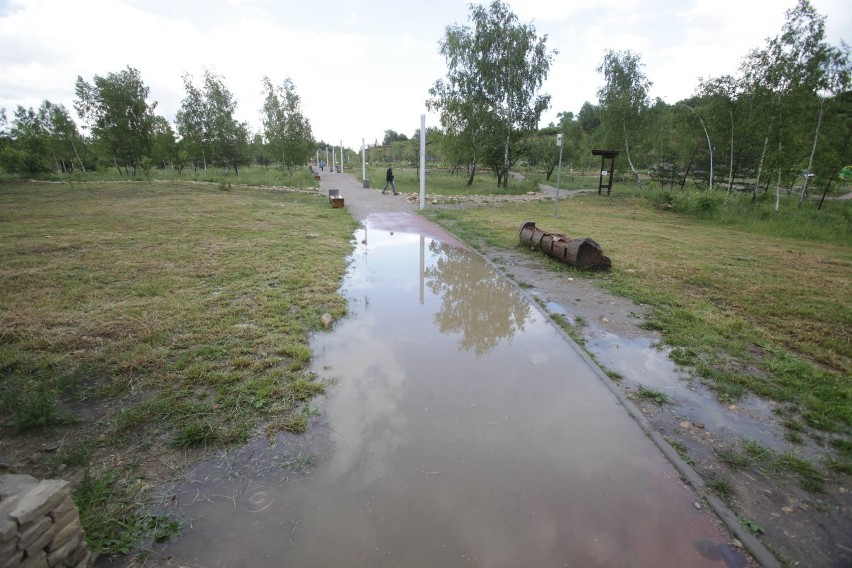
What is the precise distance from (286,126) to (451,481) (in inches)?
1229

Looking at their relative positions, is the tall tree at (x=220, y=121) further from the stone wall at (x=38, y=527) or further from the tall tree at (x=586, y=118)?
the tall tree at (x=586, y=118)

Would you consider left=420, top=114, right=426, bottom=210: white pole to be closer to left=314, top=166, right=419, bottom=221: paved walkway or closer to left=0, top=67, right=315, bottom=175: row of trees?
left=314, top=166, right=419, bottom=221: paved walkway

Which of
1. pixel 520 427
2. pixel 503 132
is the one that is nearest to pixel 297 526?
pixel 520 427

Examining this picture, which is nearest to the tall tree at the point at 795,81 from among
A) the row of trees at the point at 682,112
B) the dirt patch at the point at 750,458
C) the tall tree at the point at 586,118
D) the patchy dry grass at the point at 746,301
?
the row of trees at the point at 682,112

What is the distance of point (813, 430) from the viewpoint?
131 inches

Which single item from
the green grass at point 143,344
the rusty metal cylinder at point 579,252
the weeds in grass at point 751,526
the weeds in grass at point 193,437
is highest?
the rusty metal cylinder at point 579,252

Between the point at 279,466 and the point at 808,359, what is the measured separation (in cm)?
565

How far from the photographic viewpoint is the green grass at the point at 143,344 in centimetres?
299

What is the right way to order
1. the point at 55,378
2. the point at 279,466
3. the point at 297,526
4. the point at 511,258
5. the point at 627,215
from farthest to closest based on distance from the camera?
1. the point at 627,215
2. the point at 511,258
3. the point at 55,378
4. the point at 279,466
5. the point at 297,526

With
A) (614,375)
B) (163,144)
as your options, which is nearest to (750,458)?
(614,375)

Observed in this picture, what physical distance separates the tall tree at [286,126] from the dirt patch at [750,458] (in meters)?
28.5

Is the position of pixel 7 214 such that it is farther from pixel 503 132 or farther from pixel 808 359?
pixel 503 132

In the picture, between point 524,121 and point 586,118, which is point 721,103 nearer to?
point 524,121

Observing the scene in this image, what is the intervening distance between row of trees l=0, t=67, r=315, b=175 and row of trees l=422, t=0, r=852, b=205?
11803 mm
